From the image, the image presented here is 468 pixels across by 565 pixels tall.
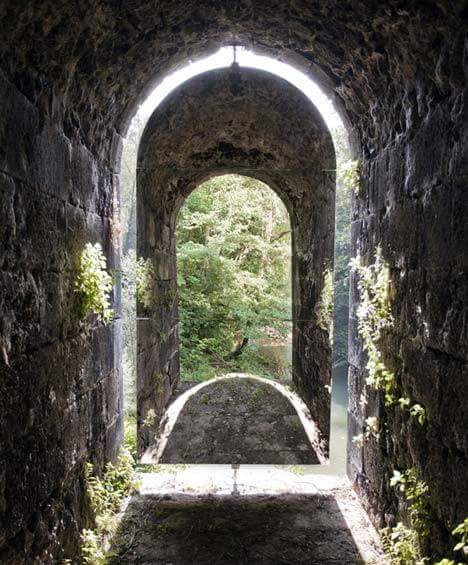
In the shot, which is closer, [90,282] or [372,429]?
[90,282]

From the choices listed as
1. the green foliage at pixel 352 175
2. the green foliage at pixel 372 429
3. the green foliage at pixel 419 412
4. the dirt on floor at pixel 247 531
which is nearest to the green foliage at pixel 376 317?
the green foliage at pixel 372 429

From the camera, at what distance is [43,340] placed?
2436mm

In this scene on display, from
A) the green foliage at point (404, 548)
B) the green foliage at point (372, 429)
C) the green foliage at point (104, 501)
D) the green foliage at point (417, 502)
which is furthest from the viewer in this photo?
the green foliage at point (372, 429)

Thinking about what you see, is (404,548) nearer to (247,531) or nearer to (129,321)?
(247,531)

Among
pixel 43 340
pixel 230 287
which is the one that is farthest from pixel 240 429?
pixel 43 340

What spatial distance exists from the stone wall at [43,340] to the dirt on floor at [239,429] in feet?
5.22

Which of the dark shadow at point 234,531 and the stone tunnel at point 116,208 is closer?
the stone tunnel at point 116,208

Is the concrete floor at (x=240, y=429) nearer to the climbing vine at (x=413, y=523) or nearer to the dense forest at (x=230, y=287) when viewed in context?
the dense forest at (x=230, y=287)

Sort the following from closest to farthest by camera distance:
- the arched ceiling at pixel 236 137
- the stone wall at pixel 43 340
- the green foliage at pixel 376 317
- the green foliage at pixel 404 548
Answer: the stone wall at pixel 43 340, the green foliage at pixel 404 548, the green foliage at pixel 376 317, the arched ceiling at pixel 236 137

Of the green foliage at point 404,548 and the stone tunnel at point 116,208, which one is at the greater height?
the stone tunnel at point 116,208

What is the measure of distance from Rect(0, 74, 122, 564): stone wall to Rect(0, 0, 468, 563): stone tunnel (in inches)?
0.5

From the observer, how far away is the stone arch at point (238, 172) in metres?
4.57

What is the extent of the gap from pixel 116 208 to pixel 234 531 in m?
2.92

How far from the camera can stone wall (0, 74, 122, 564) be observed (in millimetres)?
2004
